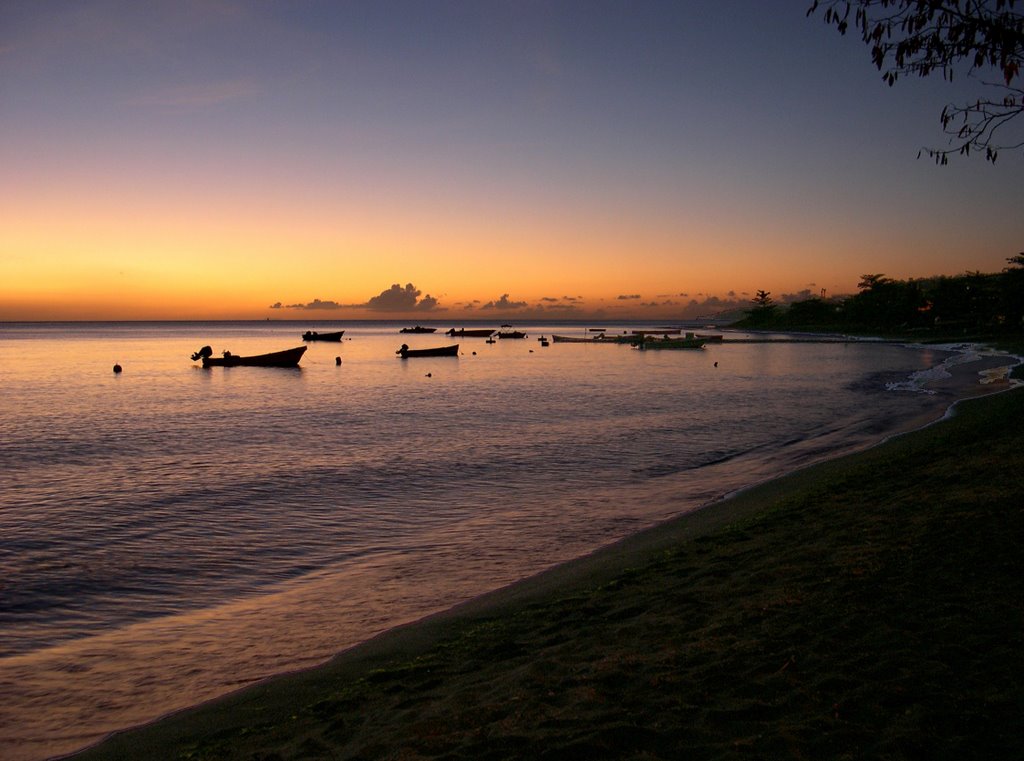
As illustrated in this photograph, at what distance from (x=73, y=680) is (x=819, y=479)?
1475cm

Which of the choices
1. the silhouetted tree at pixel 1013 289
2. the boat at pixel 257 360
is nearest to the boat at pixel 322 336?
the boat at pixel 257 360

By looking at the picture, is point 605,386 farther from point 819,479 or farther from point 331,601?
point 331,601

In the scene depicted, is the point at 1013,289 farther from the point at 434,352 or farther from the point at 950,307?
the point at 434,352

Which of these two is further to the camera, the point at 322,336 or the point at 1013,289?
the point at 322,336

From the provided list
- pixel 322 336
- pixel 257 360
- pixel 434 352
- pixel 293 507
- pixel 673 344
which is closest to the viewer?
pixel 293 507

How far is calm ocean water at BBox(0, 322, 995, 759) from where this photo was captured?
876cm

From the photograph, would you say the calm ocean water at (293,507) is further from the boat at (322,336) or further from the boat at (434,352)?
the boat at (322,336)

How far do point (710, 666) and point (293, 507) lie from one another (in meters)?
13.9

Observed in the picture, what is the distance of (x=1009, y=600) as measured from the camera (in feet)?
21.3

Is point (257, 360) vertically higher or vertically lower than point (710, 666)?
higher

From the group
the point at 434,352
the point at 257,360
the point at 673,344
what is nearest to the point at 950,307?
the point at 673,344

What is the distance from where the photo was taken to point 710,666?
5965 mm

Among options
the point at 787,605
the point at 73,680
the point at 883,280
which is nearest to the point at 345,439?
the point at 73,680

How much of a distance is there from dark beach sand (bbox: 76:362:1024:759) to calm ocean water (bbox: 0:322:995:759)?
153cm
